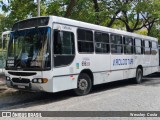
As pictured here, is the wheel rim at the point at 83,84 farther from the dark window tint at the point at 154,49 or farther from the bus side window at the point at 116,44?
the dark window tint at the point at 154,49

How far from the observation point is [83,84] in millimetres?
11156

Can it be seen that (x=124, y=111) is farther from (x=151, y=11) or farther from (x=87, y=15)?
(x=151, y=11)

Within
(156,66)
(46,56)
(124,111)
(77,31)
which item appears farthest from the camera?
(156,66)

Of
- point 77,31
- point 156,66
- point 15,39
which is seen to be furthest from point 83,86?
point 156,66

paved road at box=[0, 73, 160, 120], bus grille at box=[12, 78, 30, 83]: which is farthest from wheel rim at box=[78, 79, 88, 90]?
bus grille at box=[12, 78, 30, 83]

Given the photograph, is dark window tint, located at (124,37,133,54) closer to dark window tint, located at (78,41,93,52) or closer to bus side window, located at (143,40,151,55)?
bus side window, located at (143,40,151,55)

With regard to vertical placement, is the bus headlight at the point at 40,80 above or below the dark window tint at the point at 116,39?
below

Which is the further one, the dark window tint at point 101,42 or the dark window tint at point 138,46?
the dark window tint at point 138,46

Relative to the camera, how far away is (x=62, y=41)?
32.6 ft

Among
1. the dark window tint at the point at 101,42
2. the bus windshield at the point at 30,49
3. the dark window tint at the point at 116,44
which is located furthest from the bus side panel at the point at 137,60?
the bus windshield at the point at 30,49

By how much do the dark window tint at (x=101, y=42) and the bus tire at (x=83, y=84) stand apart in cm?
139

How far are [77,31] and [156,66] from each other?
31.1ft

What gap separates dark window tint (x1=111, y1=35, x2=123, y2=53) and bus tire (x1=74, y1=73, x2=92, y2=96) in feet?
8.16

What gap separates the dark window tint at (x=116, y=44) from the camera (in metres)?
13.3
